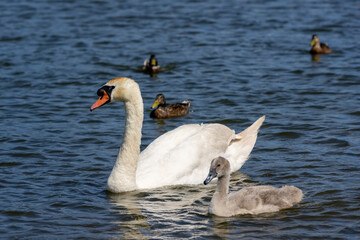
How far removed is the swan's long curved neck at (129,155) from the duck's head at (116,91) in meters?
0.14

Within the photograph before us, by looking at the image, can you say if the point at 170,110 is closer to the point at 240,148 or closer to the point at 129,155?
the point at 240,148

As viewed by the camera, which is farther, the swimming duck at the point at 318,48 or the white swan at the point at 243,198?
the swimming duck at the point at 318,48

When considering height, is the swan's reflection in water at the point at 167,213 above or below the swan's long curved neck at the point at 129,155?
below

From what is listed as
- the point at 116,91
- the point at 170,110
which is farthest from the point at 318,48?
the point at 116,91

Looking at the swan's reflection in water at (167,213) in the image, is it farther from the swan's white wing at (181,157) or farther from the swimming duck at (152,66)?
the swimming duck at (152,66)

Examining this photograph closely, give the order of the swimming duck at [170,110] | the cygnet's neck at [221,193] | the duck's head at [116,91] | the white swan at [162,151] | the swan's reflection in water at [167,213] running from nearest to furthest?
1. the swan's reflection in water at [167,213]
2. the cygnet's neck at [221,193]
3. the duck's head at [116,91]
4. the white swan at [162,151]
5. the swimming duck at [170,110]

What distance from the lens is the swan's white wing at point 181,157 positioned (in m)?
9.97

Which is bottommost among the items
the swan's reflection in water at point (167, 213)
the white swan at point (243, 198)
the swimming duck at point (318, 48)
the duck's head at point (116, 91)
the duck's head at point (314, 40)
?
the swan's reflection in water at point (167, 213)

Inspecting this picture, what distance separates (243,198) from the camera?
8.81m

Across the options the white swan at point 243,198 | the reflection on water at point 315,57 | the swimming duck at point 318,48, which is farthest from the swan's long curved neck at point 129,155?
the swimming duck at point 318,48

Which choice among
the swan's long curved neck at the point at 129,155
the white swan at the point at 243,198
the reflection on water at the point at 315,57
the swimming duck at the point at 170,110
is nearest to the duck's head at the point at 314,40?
the reflection on water at the point at 315,57

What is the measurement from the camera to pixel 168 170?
1000 centimetres

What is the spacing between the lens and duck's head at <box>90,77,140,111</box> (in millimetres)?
9570

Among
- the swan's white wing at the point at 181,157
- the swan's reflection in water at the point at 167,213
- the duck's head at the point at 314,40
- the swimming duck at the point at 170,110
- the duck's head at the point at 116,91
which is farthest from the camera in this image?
the duck's head at the point at 314,40
